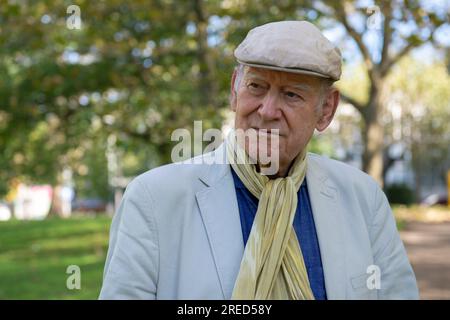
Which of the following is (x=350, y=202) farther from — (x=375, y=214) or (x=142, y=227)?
(x=142, y=227)

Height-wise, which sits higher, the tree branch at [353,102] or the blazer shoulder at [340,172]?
the tree branch at [353,102]

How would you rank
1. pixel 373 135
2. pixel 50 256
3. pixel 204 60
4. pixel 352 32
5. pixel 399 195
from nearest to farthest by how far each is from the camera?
pixel 204 60 → pixel 50 256 → pixel 352 32 → pixel 373 135 → pixel 399 195

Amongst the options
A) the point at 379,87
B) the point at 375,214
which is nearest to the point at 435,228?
the point at 379,87

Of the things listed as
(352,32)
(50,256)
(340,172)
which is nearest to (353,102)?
(352,32)

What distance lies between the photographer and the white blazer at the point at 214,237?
204cm

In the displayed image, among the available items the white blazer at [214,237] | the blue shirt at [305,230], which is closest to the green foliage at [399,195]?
the white blazer at [214,237]

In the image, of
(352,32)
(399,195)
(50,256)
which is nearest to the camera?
(50,256)

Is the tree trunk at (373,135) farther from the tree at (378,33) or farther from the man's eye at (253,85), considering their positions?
the man's eye at (253,85)

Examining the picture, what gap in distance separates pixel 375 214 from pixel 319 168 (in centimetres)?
23

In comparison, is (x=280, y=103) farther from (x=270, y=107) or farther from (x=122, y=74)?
(x=122, y=74)

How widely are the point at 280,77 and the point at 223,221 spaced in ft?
1.45

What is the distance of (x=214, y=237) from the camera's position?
2.11 meters

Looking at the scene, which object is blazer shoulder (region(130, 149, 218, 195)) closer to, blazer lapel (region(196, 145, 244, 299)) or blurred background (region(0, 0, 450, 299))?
blazer lapel (region(196, 145, 244, 299))

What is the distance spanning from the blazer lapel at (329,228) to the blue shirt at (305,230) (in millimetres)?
18
